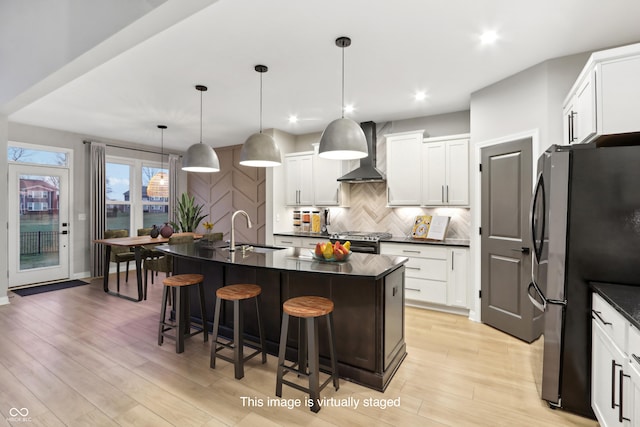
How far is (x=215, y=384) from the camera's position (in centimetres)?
236

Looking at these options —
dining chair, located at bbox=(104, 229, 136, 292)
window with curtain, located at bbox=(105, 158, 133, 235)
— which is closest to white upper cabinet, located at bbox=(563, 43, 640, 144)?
dining chair, located at bbox=(104, 229, 136, 292)

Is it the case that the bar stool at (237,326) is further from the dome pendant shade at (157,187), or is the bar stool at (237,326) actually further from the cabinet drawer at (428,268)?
the dome pendant shade at (157,187)

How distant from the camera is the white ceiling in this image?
2.25m

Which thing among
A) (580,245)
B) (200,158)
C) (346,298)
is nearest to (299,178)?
(200,158)

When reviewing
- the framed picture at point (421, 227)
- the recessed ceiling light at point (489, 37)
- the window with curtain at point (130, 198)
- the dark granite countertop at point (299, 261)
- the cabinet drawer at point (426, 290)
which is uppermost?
the recessed ceiling light at point (489, 37)

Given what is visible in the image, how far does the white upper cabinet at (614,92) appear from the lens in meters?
2.11

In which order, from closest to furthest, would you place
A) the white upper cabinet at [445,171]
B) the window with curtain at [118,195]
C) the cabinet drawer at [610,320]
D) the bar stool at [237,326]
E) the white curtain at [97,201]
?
the cabinet drawer at [610,320]
the bar stool at [237,326]
the white upper cabinet at [445,171]
the white curtain at [97,201]
the window with curtain at [118,195]

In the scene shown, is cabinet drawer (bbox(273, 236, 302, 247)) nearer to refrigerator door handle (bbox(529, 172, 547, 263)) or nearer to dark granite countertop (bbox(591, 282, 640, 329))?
refrigerator door handle (bbox(529, 172, 547, 263))

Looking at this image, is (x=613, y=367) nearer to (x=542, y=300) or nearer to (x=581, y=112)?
(x=542, y=300)

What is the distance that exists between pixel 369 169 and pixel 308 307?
9.85 feet

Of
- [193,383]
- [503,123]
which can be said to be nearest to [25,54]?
[193,383]

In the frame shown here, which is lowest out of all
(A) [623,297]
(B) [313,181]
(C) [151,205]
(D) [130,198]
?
(A) [623,297]

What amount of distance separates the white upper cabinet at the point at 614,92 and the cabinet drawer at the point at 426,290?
2339mm

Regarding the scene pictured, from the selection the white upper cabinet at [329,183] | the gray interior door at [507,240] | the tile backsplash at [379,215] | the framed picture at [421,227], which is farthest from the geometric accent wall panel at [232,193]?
the gray interior door at [507,240]
